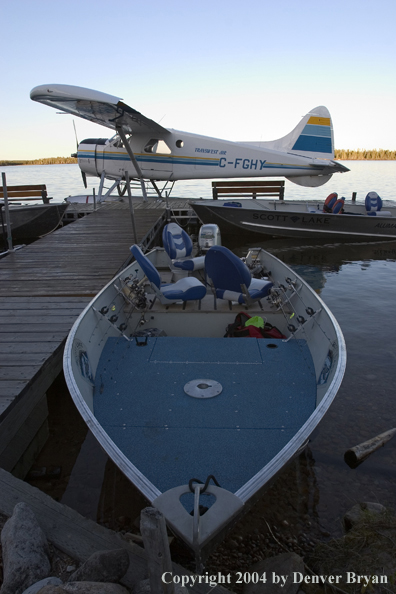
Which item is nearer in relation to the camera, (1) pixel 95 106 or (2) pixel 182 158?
(1) pixel 95 106

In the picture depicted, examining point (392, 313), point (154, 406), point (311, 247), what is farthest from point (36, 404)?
point (311, 247)

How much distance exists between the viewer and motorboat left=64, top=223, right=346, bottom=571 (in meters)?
2.54

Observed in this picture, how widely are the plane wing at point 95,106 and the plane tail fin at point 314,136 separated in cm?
737

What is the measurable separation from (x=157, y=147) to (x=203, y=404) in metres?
15.9

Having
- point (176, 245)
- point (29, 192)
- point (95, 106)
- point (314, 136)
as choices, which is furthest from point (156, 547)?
point (314, 136)

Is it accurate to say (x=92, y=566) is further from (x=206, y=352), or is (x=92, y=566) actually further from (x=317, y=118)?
(x=317, y=118)

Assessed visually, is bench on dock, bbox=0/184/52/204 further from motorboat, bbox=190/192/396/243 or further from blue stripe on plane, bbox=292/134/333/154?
blue stripe on plane, bbox=292/134/333/154

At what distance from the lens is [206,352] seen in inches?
168

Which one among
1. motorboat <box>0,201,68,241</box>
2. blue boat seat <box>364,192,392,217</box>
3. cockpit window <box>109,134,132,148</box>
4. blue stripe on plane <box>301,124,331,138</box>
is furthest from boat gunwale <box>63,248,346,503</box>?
blue stripe on plane <box>301,124,331,138</box>

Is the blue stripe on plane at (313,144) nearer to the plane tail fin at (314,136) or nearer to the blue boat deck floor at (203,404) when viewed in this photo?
the plane tail fin at (314,136)

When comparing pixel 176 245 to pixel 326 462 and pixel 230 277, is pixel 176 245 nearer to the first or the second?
pixel 230 277

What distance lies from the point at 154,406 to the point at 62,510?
122cm

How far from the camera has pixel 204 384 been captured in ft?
12.2

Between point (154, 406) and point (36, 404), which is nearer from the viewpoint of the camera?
point (154, 406)
